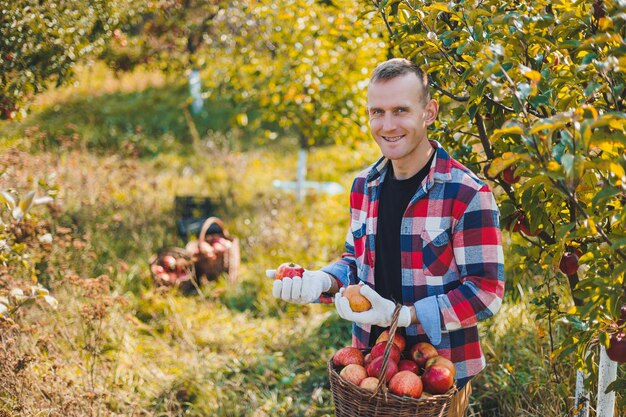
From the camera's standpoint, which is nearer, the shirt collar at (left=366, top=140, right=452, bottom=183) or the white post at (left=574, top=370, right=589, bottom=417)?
the shirt collar at (left=366, top=140, right=452, bottom=183)

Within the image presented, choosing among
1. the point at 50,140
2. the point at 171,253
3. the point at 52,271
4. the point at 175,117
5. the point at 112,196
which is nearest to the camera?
the point at 52,271

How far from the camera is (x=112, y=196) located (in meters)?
5.90

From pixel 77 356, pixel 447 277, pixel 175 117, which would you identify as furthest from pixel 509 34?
pixel 175 117

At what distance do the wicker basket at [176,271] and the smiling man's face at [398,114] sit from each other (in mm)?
2649

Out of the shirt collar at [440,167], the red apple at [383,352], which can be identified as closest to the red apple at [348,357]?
the red apple at [383,352]

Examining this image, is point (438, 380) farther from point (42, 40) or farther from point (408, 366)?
point (42, 40)

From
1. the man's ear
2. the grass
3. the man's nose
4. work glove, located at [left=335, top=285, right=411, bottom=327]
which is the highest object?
the man's ear

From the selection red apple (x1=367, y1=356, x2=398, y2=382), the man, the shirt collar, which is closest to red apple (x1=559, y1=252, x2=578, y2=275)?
the man

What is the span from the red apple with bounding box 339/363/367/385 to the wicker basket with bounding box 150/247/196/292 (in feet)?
8.83

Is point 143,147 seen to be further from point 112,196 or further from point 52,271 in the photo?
point 52,271

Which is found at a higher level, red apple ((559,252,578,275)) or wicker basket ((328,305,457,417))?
red apple ((559,252,578,275))

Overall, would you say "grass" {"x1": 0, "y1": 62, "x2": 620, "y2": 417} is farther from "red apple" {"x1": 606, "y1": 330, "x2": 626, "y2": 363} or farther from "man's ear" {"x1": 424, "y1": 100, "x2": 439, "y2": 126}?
"man's ear" {"x1": 424, "y1": 100, "x2": 439, "y2": 126}

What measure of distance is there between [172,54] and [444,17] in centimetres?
501

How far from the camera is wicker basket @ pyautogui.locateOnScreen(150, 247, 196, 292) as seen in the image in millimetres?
4598
